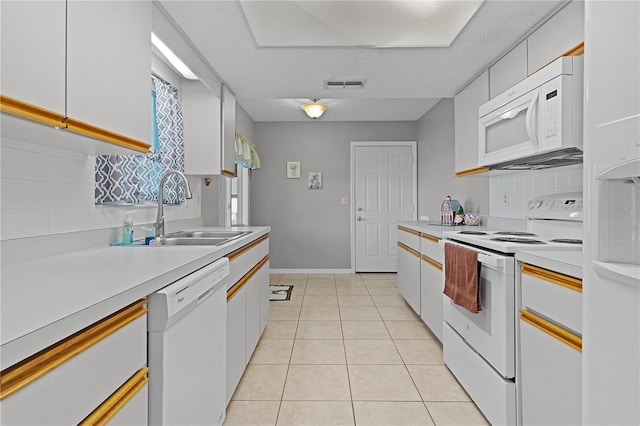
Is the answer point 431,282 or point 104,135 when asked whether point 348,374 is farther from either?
point 104,135

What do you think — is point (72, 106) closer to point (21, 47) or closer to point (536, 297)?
point (21, 47)

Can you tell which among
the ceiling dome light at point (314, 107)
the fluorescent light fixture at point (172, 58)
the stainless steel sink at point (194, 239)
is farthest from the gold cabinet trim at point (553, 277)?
the ceiling dome light at point (314, 107)

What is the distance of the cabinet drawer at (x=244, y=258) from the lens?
1.78 m

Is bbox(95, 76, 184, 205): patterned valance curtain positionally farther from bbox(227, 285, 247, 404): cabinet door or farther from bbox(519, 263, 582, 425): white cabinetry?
bbox(519, 263, 582, 425): white cabinetry

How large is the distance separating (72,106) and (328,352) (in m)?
2.18

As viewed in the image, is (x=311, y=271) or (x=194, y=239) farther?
(x=311, y=271)

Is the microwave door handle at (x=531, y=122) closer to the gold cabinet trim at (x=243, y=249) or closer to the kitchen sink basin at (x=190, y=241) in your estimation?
the gold cabinet trim at (x=243, y=249)

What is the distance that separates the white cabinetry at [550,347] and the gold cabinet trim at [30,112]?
1778mm

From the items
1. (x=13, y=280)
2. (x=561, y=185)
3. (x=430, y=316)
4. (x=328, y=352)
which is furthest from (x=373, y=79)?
(x=13, y=280)

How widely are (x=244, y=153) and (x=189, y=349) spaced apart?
3.38 meters

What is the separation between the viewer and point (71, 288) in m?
0.80

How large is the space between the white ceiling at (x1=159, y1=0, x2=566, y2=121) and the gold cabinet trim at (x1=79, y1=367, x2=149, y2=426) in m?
1.80

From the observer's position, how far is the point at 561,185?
215 cm

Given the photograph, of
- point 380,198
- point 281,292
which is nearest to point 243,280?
point 281,292
